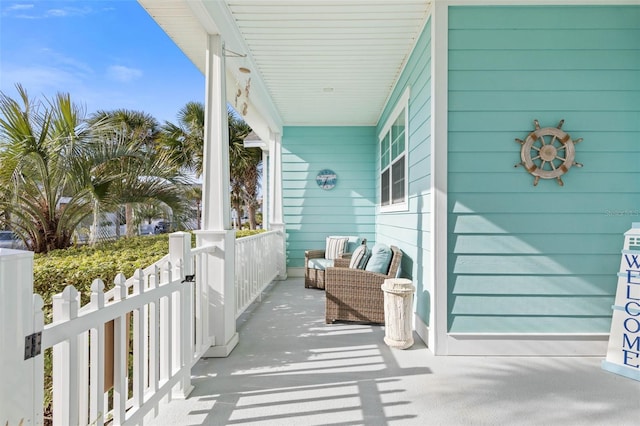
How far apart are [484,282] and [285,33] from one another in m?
2.85

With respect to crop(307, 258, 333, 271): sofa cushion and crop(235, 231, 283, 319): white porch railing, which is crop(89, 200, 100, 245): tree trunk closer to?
crop(235, 231, 283, 319): white porch railing

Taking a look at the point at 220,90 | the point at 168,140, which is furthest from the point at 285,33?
the point at 168,140

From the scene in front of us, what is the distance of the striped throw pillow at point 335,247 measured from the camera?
581 cm

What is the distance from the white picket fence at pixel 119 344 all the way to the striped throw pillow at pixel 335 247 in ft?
10.5

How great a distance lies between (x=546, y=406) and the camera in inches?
82.7

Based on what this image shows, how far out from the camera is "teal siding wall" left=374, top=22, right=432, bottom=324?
10.1 feet

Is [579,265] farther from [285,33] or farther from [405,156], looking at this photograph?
[285,33]

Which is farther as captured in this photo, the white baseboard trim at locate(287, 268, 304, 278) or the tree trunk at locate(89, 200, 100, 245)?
the white baseboard trim at locate(287, 268, 304, 278)

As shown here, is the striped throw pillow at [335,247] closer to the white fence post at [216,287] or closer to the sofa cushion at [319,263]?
the sofa cushion at [319,263]

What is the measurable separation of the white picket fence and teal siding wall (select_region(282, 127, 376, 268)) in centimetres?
378

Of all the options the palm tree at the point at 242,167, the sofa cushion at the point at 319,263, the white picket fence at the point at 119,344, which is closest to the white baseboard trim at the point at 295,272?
the sofa cushion at the point at 319,263

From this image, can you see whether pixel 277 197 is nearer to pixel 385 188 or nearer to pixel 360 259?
pixel 385 188

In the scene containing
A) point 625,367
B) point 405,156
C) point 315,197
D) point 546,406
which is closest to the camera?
point 546,406

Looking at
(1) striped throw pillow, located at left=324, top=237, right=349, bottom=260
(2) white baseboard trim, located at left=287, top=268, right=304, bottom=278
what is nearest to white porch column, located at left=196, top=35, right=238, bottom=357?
(1) striped throw pillow, located at left=324, top=237, right=349, bottom=260
